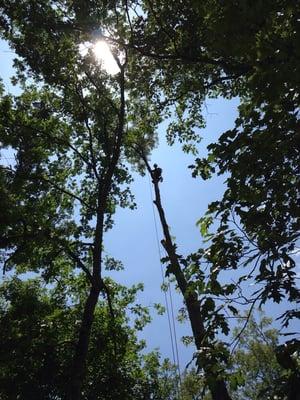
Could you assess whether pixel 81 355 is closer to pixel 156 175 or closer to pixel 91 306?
pixel 91 306

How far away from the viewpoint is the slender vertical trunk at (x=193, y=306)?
10.5ft

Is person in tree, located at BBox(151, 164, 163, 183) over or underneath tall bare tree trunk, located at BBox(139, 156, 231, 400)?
over

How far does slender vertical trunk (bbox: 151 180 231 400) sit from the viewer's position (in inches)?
126

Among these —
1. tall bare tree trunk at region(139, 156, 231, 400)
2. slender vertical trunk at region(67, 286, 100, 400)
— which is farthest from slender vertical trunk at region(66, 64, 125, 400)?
tall bare tree trunk at region(139, 156, 231, 400)

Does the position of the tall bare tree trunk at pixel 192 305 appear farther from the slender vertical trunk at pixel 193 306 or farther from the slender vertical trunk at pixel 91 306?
the slender vertical trunk at pixel 91 306

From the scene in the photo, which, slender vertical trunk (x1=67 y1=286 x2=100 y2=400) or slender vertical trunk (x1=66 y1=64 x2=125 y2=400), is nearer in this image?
slender vertical trunk (x1=67 y1=286 x2=100 y2=400)

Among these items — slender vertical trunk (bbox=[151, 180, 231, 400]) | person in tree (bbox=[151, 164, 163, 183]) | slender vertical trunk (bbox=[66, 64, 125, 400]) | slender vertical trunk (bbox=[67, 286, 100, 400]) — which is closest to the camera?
slender vertical trunk (bbox=[151, 180, 231, 400])

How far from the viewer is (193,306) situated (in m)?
11.0

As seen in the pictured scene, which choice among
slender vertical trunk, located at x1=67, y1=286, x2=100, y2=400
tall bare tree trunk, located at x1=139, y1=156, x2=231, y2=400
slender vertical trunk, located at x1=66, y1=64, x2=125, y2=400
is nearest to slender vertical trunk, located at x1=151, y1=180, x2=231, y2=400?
tall bare tree trunk, located at x1=139, y1=156, x2=231, y2=400

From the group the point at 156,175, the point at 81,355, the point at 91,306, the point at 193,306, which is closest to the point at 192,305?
the point at 193,306

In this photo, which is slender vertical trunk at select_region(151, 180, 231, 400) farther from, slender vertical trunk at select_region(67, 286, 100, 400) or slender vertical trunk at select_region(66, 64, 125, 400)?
slender vertical trunk at select_region(67, 286, 100, 400)

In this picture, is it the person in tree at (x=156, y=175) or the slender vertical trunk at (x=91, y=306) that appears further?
the person in tree at (x=156, y=175)

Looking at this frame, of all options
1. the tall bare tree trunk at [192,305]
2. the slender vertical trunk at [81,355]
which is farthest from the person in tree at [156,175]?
the slender vertical trunk at [81,355]

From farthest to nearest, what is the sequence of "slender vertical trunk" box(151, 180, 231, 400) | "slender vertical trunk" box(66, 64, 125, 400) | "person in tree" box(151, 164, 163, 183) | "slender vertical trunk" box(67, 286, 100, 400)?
"person in tree" box(151, 164, 163, 183), "slender vertical trunk" box(66, 64, 125, 400), "slender vertical trunk" box(67, 286, 100, 400), "slender vertical trunk" box(151, 180, 231, 400)
